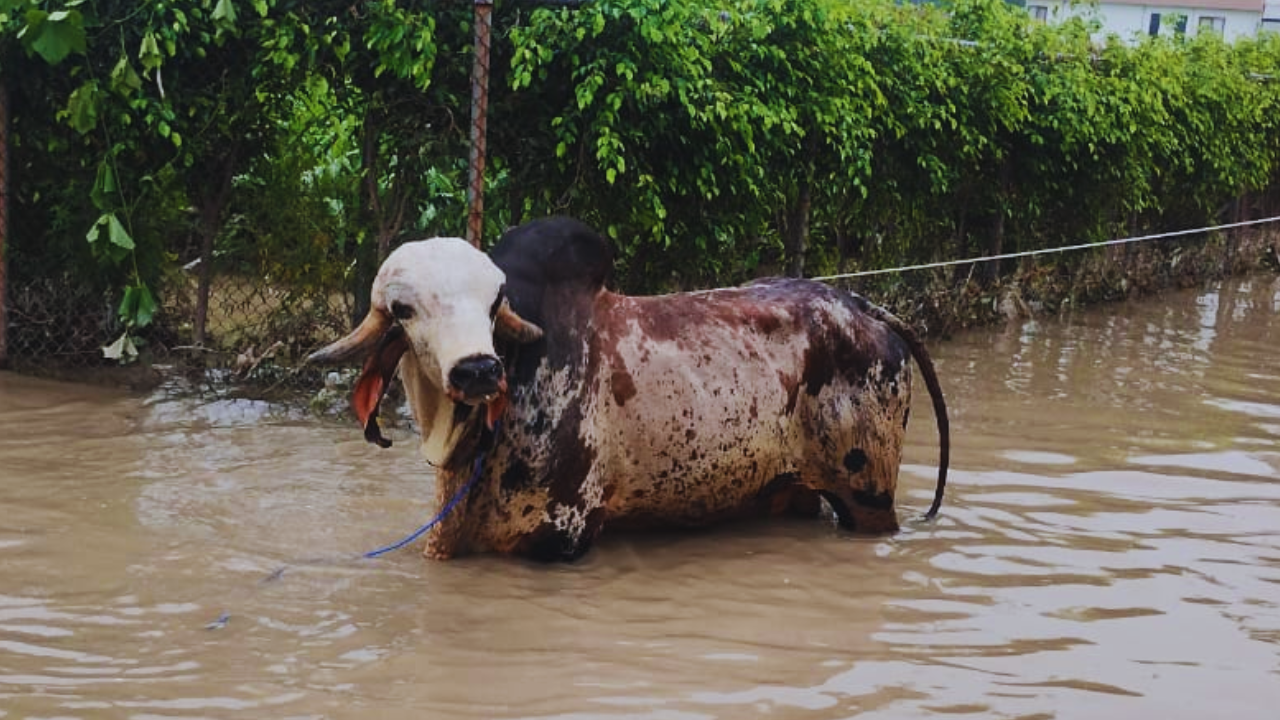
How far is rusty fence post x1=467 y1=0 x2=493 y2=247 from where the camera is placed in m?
6.42

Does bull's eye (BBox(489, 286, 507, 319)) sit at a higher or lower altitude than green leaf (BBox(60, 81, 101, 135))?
lower

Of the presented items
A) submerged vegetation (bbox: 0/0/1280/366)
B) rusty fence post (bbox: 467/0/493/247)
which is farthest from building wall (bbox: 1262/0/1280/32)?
rusty fence post (bbox: 467/0/493/247)

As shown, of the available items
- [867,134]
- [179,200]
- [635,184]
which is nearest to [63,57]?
[179,200]

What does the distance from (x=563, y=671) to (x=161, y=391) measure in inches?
159

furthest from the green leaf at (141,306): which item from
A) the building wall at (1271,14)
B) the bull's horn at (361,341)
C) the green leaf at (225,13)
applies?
the building wall at (1271,14)

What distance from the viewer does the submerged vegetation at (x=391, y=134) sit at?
688 centimetres

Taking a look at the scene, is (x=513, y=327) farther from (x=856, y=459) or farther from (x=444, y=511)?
(x=856, y=459)

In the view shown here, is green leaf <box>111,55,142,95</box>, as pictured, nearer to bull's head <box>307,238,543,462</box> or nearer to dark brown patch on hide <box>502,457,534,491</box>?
bull's head <box>307,238,543,462</box>

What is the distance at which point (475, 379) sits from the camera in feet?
13.9

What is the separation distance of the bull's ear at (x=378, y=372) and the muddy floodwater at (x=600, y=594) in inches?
22.4

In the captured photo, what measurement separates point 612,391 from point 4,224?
3856 millimetres

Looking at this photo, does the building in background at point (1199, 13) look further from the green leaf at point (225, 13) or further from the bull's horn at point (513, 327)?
the bull's horn at point (513, 327)

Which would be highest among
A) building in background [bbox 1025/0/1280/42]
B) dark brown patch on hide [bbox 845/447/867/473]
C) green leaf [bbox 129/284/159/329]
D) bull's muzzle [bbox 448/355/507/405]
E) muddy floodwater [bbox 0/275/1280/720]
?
building in background [bbox 1025/0/1280/42]

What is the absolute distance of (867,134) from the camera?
8.62 metres
